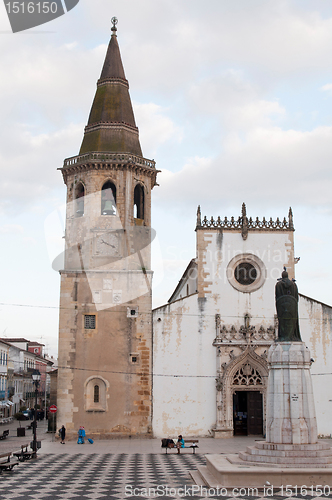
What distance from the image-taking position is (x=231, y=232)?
31047 mm

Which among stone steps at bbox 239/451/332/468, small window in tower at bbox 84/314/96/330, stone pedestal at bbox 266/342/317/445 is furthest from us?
small window in tower at bbox 84/314/96/330

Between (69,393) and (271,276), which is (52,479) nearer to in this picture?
(69,393)

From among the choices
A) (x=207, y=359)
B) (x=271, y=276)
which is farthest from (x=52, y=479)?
(x=271, y=276)

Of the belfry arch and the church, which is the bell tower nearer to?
the church

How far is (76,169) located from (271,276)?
1238 cm

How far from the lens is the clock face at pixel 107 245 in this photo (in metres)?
30.1

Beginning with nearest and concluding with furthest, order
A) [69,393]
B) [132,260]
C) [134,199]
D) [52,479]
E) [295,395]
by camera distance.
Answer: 1. [295,395]
2. [52,479]
3. [69,393]
4. [132,260]
5. [134,199]

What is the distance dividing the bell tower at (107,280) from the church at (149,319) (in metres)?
0.05

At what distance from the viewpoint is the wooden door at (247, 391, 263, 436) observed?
2906 centimetres

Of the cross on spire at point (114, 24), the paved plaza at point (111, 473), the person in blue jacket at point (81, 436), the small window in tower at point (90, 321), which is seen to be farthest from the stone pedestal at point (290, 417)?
the cross on spire at point (114, 24)

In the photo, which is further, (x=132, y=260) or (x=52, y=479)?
(x=132, y=260)

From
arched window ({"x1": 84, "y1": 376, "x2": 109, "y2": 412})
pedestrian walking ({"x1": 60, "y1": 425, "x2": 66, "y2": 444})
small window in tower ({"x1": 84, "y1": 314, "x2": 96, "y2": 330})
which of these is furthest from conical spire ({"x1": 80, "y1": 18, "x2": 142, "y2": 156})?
pedestrian walking ({"x1": 60, "y1": 425, "x2": 66, "y2": 444})

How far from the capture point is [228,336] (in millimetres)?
29578

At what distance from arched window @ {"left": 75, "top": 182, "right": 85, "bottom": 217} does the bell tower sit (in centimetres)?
6
